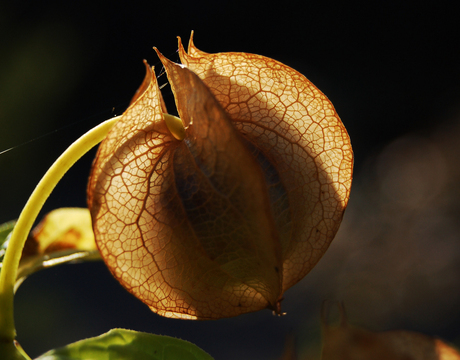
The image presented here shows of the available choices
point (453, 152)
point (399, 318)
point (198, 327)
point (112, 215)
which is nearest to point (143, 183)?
point (112, 215)

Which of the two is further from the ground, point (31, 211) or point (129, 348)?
point (31, 211)

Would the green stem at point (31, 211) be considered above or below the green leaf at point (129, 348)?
above

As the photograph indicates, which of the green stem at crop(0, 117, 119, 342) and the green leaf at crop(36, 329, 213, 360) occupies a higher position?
the green stem at crop(0, 117, 119, 342)
